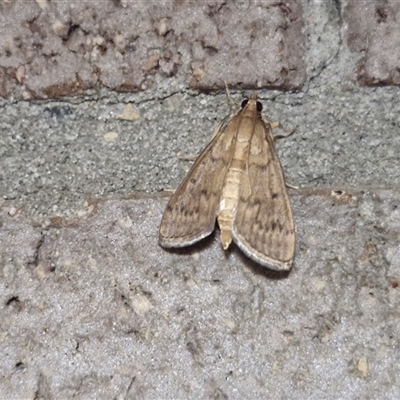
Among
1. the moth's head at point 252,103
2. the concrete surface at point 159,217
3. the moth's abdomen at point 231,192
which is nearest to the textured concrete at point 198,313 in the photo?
the concrete surface at point 159,217

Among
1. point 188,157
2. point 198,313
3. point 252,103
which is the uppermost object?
point 252,103

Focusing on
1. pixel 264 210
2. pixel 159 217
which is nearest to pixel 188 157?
pixel 159 217

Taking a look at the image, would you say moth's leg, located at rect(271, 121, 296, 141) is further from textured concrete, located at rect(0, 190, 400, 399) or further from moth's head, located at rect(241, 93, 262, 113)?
textured concrete, located at rect(0, 190, 400, 399)

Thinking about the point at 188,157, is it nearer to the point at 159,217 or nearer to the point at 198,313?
the point at 159,217

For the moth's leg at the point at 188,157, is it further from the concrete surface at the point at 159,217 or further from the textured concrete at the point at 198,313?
the textured concrete at the point at 198,313

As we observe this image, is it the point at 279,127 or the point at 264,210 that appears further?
the point at 264,210

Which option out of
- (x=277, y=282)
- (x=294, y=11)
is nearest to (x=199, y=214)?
(x=277, y=282)

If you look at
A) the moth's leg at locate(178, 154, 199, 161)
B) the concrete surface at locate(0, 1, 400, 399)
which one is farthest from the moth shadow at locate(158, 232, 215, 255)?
the moth's leg at locate(178, 154, 199, 161)
